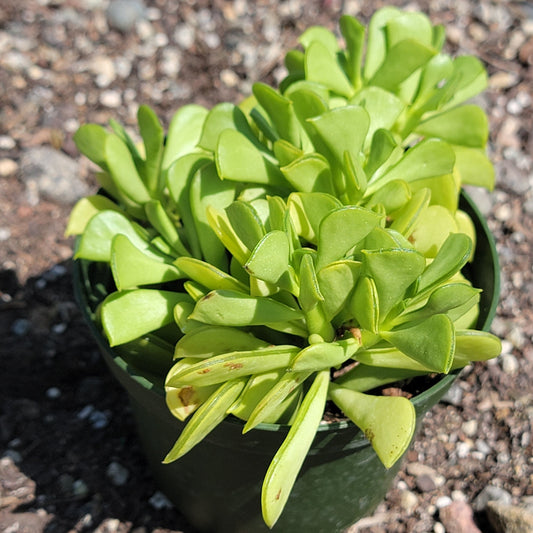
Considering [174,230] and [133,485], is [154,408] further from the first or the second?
[133,485]

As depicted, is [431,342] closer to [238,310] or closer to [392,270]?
[392,270]

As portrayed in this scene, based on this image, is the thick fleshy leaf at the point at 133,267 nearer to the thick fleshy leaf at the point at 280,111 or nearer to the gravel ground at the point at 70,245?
the thick fleshy leaf at the point at 280,111

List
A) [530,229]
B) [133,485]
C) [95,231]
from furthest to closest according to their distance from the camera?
[530,229] < [133,485] < [95,231]

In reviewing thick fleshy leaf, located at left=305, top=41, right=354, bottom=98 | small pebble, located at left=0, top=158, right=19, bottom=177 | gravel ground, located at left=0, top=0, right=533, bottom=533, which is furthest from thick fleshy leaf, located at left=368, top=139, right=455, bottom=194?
small pebble, located at left=0, top=158, right=19, bottom=177

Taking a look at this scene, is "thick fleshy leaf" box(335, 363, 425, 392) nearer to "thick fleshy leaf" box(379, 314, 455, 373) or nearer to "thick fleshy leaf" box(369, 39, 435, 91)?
"thick fleshy leaf" box(379, 314, 455, 373)

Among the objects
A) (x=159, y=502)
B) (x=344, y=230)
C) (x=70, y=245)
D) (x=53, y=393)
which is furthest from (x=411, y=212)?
(x=70, y=245)

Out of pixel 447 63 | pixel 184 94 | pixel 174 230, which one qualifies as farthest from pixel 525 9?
pixel 174 230
